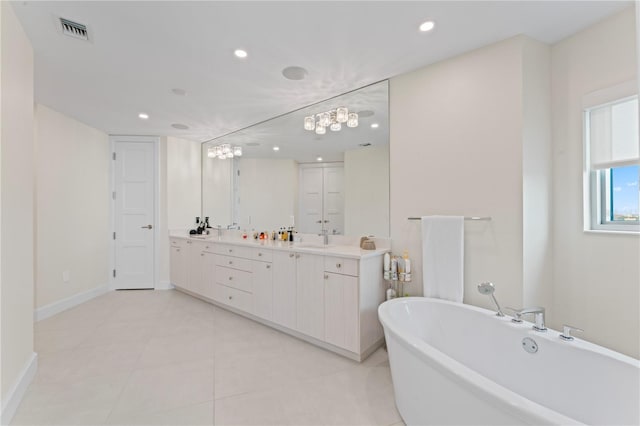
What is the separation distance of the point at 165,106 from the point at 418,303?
3.40 metres

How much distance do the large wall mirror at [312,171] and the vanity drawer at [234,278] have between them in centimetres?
71

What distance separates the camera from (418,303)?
2.09 metres

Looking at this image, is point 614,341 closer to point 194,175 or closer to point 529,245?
point 529,245

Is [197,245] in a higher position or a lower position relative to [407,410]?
higher

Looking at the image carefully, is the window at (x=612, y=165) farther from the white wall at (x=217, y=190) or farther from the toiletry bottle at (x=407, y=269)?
the white wall at (x=217, y=190)

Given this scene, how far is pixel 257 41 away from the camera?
198 cm

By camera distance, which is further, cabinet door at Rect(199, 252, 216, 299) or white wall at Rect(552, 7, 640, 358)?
cabinet door at Rect(199, 252, 216, 299)

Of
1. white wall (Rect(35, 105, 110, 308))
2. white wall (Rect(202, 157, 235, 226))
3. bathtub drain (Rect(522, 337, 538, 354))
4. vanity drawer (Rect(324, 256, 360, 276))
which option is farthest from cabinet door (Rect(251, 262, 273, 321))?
white wall (Rect(35, 105, 110, 308))

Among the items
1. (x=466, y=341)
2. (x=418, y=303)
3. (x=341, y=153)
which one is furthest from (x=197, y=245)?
(x=466, y=341)

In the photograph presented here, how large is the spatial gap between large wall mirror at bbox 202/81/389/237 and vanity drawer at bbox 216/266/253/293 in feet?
2.32

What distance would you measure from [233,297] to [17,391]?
71.4 inches

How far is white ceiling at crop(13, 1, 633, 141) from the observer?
1.68 metres

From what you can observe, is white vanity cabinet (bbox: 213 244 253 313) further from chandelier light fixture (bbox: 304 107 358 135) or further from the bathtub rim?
the bathtub rim

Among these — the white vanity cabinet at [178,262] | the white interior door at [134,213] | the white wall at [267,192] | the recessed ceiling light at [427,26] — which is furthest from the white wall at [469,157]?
the white interior door at [134,213]
